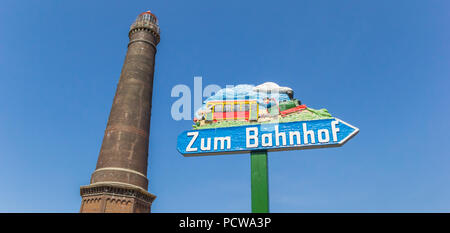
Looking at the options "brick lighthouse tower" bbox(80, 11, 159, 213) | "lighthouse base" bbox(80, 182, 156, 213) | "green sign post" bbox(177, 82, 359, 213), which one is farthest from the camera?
"brick lighthouse tower" bbox(80, 11, 159, 213)

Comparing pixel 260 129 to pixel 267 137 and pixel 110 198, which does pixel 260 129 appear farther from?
pixel 110 198

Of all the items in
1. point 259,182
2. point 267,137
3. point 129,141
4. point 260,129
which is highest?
point 129,141

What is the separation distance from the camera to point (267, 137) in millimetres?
15820

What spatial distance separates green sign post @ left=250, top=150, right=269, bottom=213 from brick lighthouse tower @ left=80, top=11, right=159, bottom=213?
1329 cm

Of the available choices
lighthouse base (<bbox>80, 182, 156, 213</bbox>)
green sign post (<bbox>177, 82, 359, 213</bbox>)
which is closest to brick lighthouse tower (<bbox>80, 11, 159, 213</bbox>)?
lighthouse base (<bbox>80, 182, 156, 213</bbox>)

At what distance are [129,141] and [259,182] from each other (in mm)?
15691

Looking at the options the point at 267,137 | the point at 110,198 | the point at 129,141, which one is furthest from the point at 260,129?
the point at 129,141

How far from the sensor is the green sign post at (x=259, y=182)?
14.4m

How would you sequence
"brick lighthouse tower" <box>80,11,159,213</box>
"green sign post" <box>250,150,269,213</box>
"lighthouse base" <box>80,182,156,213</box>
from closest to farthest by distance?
"green sign post" <box>250,150,269,213</box> → "lighthouse base" <box>80,182,156,213</box> → "brick lighthouse tower" <box>80,11,159,213</box>

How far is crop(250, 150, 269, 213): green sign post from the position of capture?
47.2ft

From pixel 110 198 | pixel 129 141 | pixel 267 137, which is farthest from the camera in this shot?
pixel 129 141

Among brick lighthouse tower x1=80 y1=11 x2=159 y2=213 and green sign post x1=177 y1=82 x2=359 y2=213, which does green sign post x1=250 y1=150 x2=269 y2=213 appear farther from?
brick lighthouse tower x1=80 y1=11 x2=159 y2=213
